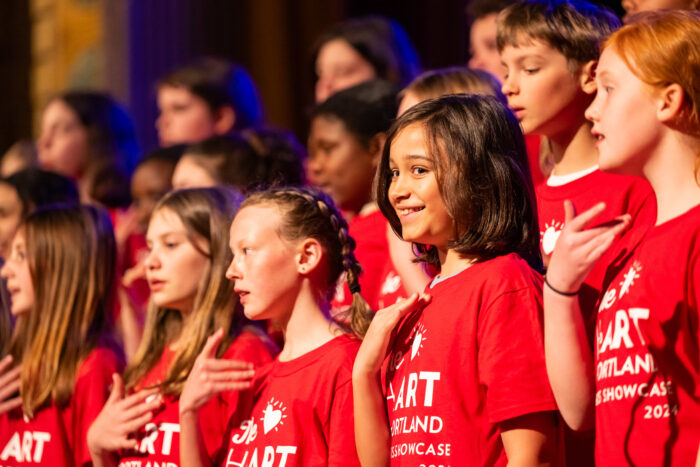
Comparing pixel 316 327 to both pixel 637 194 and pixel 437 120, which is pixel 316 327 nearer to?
pixel 437 120

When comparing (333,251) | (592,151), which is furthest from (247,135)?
(592,151)

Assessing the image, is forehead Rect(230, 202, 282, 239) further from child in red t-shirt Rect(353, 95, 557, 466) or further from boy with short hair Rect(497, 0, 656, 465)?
boy with short hair Rect(497, 0, 656, 465)

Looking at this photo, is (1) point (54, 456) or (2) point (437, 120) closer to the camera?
(2) point (437, 120)

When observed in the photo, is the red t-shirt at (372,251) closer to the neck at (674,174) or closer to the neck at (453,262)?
the neck at (453,262)

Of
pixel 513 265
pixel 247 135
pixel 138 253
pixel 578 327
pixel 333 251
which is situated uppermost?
pixel 247 135

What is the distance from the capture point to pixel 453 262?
2271 millimetres

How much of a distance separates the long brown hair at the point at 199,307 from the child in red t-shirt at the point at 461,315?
0.75 meters

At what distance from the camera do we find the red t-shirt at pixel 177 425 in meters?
2.81

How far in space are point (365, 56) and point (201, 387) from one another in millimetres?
2080

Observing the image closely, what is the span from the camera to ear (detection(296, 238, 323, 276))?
104 inches

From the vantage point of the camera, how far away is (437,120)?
7.46 feet

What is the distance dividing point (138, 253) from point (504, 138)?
238cm

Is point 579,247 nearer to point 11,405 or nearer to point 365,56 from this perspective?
point 11,405

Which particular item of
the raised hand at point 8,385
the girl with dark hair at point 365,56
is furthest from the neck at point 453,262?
the girl with dark hair at point 365,56
